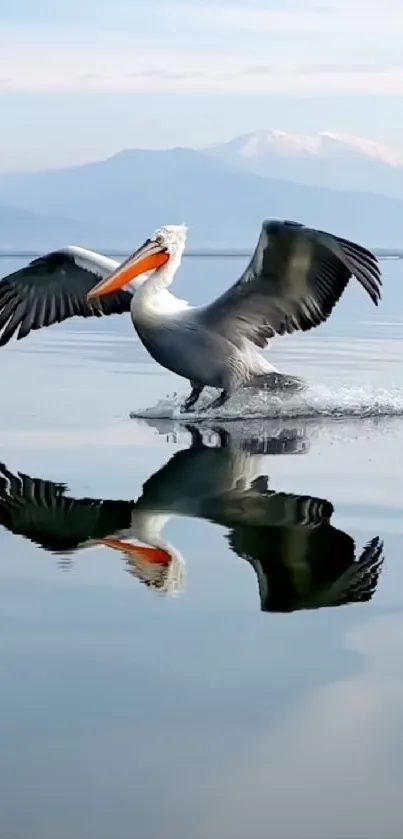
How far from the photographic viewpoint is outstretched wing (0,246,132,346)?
37.4ft

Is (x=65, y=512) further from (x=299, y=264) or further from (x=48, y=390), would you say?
(x=48, y=390)

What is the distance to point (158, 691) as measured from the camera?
3922 millimetres

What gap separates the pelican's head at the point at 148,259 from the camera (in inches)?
409

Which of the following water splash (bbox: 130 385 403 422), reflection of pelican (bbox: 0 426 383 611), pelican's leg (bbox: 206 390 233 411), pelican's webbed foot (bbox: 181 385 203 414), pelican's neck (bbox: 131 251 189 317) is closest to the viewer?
reflection of pelican (bbox: 0 426 383 611)

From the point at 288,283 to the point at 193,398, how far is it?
3.86 feet

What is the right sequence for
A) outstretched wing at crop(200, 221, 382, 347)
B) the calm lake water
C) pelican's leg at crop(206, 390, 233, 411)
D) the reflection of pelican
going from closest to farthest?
1. the calm lake water
2. the reflection of pelican
3. outstretched wing at crop(200, 221, 382, 347)
4. pelican's leg at crop(206, 390, 233, 411)

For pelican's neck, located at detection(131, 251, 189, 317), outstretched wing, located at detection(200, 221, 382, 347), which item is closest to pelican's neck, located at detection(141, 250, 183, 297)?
pelican's neck, located at detection(131, 251, 189, 317)

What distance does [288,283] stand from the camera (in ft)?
33.2

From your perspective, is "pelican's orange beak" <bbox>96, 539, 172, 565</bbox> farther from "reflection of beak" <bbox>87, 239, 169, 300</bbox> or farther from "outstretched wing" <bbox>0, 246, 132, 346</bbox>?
"outstretched wing" <bbox>0, 246, 132, 346</bbox>

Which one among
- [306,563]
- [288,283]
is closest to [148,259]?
[288,283]

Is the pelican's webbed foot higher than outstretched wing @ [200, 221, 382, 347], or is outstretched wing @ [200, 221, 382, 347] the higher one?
outstretched wing @ [200, 221, 382, 347]

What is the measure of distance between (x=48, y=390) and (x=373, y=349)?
5227 millimetres

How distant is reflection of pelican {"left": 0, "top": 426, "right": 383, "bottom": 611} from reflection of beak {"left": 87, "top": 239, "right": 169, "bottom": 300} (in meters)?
2.51

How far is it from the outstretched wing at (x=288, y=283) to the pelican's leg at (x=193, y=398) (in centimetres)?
50
